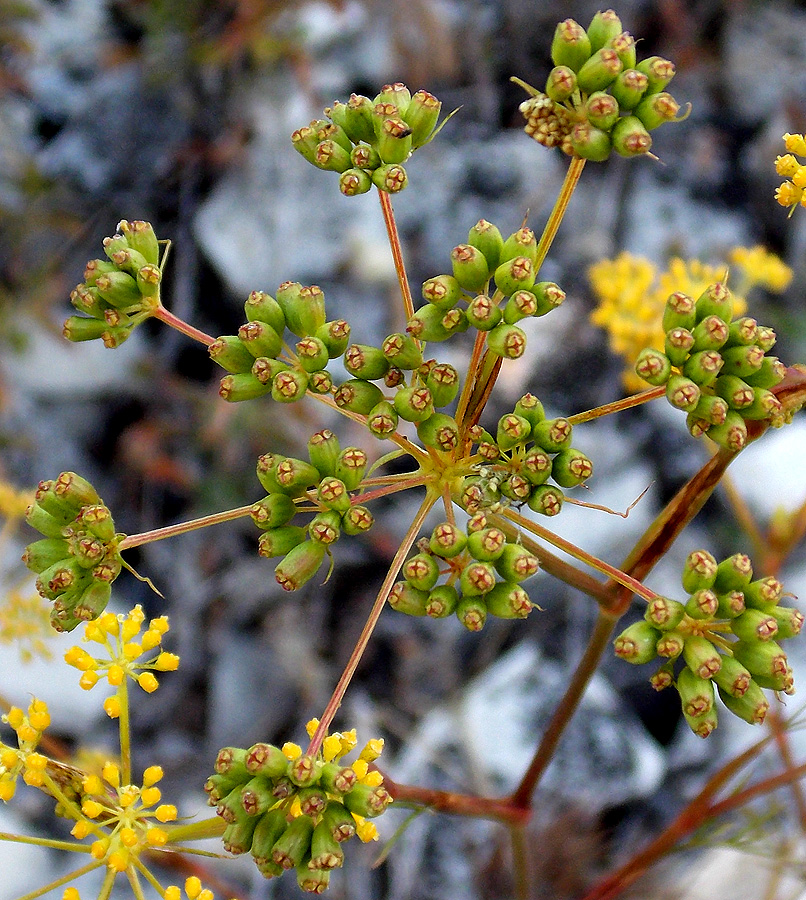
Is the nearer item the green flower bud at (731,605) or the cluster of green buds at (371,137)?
the green flower bud at (731,605)

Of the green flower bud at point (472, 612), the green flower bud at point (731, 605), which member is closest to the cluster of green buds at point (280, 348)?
the green flower bud at point (472, 612)

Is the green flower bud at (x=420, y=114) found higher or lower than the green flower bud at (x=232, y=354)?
higher

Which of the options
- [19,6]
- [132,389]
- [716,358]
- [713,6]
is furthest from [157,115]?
[716,358]

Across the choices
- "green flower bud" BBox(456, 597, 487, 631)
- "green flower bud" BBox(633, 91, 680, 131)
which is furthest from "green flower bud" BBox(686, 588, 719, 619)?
"green flower bud" BBox(633, 91, 680, 131)

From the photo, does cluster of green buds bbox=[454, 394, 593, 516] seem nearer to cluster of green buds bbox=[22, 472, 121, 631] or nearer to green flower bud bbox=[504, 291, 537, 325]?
green flower bud bbox=[504, 291, 537, 325]

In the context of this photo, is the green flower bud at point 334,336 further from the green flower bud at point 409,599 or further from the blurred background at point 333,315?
the blurred background at point 333,315

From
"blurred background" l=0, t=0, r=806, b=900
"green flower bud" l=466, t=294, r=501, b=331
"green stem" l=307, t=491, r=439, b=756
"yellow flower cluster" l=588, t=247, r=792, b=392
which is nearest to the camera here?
"green stem" l=307, t=491, r=439, b=756

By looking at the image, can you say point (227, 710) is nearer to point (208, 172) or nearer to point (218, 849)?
point (218, 849)
